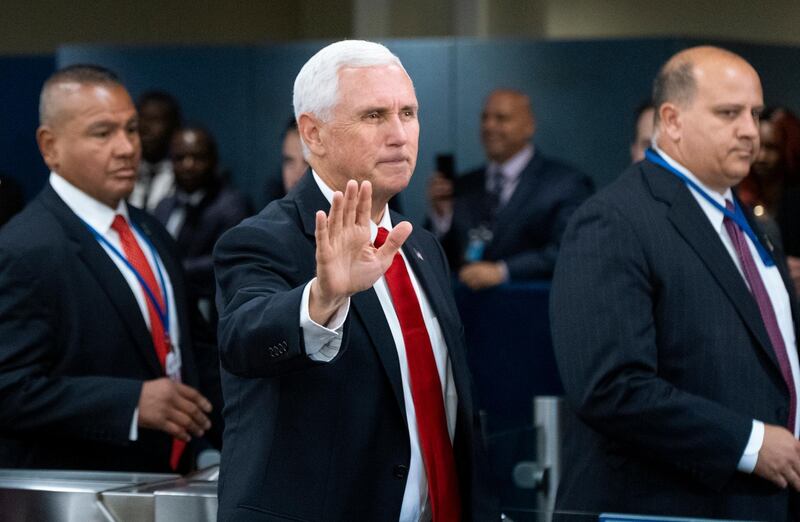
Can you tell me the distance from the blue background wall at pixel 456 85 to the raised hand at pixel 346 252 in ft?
19.5

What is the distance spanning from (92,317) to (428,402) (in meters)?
1.32

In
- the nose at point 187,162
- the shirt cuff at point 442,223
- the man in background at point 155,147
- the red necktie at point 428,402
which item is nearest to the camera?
the red necktie at point 428,402

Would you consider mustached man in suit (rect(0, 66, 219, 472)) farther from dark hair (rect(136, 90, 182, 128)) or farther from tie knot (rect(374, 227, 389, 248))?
dark hair (rect(136, 90, 182, 128))

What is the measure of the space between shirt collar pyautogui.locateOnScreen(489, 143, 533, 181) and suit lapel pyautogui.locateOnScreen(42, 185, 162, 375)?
3494mm

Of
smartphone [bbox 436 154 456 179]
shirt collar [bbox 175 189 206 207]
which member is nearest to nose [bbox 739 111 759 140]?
smartphone [bbox 436 154 456 179]

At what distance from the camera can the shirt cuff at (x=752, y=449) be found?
298 centimetres

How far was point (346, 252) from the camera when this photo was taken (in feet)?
7.12

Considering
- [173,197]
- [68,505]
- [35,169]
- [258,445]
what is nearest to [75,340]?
[68,505]

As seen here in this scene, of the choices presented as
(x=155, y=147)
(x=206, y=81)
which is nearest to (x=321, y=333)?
(x=155, y=147)

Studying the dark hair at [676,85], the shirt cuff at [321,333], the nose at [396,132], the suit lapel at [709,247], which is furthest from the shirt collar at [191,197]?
the shirt cuff at [321,333]

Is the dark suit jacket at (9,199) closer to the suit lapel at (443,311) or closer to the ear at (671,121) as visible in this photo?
the ear at (671,121)

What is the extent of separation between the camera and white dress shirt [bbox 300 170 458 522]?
86.4 inches

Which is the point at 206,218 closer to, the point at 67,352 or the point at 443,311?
the point at 67,352

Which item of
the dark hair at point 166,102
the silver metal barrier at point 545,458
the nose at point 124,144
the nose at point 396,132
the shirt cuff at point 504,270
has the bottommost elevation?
the silver metal barrier at point 545,458
